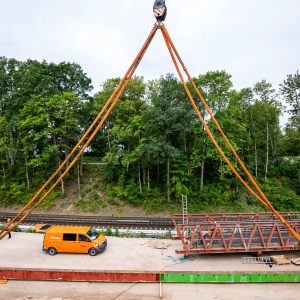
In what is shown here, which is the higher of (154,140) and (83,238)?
(154,140)

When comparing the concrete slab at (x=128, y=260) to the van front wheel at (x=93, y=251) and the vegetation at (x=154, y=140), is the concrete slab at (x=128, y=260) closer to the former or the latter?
the van front wheel at (x=93, y=251)

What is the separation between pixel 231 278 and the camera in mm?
8781

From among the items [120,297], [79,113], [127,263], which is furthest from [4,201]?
[120,297]

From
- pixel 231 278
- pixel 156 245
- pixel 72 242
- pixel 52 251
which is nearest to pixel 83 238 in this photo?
pixel 72 242

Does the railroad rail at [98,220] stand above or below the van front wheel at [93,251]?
below

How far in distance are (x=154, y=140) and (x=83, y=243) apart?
12.1 meters

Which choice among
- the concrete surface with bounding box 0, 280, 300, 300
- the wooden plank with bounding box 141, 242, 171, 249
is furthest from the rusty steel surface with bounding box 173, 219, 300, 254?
the wooden plank with bounding box 141, 242, 171, 249

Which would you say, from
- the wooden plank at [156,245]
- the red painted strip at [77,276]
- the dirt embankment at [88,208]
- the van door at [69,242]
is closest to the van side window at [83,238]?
the van door at [69,242]

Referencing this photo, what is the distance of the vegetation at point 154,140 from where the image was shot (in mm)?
22016

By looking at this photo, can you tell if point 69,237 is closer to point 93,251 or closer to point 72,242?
point 72,242

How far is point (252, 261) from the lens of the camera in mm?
10562

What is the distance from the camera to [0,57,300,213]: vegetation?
2202cm

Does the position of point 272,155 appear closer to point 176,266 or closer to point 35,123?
point 176,266

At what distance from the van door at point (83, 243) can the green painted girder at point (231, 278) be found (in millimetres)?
4928
